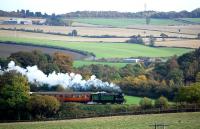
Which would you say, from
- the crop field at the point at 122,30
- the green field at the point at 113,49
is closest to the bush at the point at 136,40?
the crop field at the point at 122,30

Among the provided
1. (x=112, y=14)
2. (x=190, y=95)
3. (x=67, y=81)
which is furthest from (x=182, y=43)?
(x=190, y=95)

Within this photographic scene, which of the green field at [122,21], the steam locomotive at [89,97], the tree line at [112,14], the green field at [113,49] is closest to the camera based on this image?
the steam locomotive at [89,97]

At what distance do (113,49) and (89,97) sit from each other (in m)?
27.2

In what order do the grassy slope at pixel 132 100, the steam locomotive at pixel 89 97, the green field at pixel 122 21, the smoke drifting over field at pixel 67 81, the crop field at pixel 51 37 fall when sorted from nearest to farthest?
the steam locomotive at pixel 89 97, the grassy slope at pixel 132 100, the smoke drifting over field at pixel 67 81, the crop field at pixel 51 37, the green field at pixel 122 21

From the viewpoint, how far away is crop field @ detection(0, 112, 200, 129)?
97.1 feet

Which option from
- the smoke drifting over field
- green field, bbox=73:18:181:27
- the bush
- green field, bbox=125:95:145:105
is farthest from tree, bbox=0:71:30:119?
green field, bbox=73:18:181:27

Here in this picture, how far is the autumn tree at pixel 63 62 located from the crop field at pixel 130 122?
72.9 ft

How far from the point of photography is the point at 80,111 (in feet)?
131

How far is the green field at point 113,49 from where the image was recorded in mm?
68875

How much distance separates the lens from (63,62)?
5884cm

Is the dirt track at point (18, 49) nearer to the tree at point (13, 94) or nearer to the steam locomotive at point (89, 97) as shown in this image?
the tree at point (13, 94)

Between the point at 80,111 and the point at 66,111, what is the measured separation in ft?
3.24

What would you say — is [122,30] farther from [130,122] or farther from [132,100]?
[130,122]

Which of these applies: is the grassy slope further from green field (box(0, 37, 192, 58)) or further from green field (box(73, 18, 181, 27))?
green field (box(73, 18, 181, 27))
